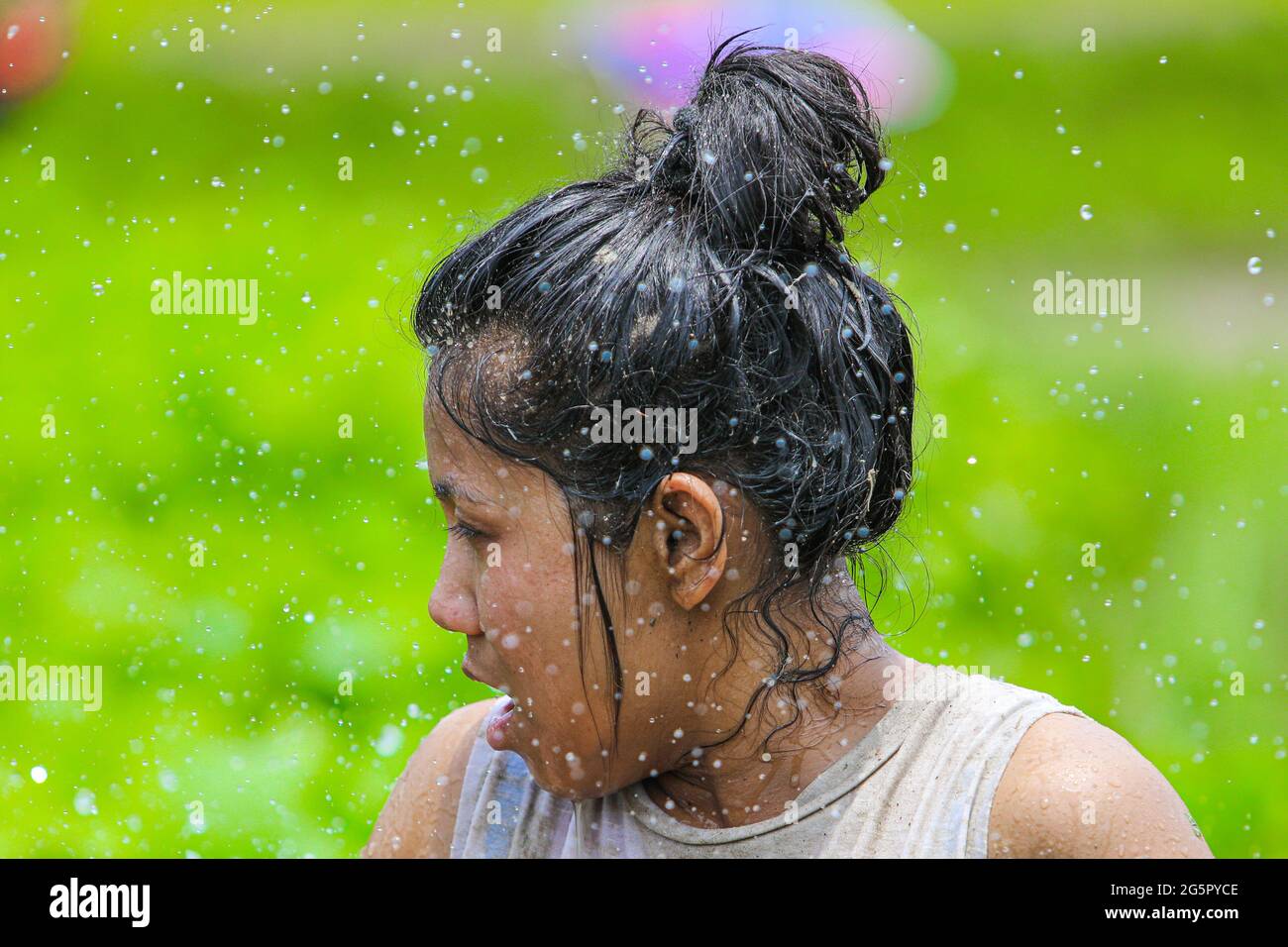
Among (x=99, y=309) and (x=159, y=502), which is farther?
(x=99, y=309)

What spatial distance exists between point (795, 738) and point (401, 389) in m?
4.03

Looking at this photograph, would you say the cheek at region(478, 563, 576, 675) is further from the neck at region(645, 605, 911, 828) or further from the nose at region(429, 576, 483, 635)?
the neck at region(645, 605, 911, 828)

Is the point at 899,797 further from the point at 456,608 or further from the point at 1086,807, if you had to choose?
the point at 456,608

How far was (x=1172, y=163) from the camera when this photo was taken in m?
7.03

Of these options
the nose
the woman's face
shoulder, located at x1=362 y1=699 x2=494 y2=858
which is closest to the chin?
the woman's face

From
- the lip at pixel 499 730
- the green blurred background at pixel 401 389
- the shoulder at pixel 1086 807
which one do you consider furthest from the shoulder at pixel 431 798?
the green blurred background at pixel 401 389

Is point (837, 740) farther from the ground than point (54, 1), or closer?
closer

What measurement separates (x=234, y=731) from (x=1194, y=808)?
10.8ft

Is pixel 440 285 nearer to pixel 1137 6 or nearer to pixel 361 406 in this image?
pixel 361 406

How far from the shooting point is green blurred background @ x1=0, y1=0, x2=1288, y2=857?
4.72 m

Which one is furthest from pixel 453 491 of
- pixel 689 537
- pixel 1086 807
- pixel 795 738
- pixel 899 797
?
pixel 1086 807
